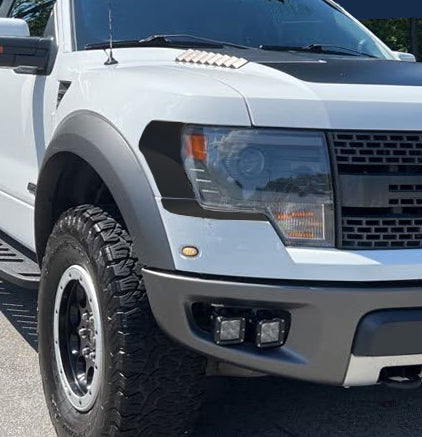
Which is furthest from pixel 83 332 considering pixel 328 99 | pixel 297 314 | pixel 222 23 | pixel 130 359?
pixel 222 23

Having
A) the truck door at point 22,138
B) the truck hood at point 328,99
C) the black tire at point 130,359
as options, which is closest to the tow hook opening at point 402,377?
the black tire at point 130,359

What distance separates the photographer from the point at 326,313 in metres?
2.23

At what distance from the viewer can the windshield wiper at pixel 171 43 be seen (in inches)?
132

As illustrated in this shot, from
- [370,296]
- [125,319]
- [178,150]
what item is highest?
[178,150]

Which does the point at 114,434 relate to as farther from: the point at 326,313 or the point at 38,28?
the point at 38,28

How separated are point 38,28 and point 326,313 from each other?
104 inches

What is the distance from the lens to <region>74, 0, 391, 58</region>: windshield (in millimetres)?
3512

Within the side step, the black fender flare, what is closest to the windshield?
the black fender flare

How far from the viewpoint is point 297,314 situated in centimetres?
226

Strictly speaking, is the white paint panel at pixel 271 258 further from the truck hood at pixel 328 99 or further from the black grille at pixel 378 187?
the truck hood at pixel 328 99

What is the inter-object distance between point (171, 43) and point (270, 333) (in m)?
→ 1.59

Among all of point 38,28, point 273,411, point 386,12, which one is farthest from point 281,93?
point 386,12

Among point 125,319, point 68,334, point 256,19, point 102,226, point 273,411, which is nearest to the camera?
point 125,319

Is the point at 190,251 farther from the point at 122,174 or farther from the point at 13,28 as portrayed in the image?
the point at 13,28
